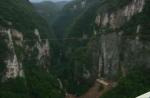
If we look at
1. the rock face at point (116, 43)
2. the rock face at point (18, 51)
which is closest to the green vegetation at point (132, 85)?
the rock face at point (116, 43)

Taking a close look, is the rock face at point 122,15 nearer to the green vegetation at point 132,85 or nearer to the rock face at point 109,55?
the rock face at point 109,55

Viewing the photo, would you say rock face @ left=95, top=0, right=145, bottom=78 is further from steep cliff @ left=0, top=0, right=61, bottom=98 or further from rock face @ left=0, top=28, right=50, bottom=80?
rock face @ left=0, top=28, right=50, bottom=80

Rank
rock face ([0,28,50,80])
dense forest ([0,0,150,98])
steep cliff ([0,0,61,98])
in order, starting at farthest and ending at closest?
rock face ([0,28,50,80]), dense forest ([0,0,150,98]), steep cliff ([0,0,61,98])

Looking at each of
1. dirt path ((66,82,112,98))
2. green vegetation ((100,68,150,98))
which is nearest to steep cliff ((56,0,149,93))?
green vegetation ((100,68,150,98))

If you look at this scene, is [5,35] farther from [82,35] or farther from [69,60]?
[82,35]

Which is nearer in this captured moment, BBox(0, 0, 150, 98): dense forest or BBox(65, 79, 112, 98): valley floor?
BBox(0, 0, 150, 98): dense forest

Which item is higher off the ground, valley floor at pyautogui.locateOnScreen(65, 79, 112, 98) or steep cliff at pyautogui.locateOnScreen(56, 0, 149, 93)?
steep cliff at pyautogui.locateOnScreen(56, 0, 149, 93)

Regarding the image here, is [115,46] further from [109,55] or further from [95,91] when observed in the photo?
[95,91]

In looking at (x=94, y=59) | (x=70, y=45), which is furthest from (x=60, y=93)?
(x=70, y=45)
